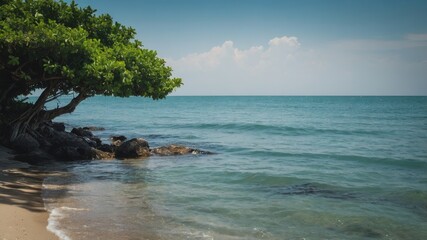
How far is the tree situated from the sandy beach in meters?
3.65

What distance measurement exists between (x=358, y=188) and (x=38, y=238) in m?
11.3

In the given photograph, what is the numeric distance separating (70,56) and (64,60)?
29 centimetres

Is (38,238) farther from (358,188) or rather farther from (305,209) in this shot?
(358,188)

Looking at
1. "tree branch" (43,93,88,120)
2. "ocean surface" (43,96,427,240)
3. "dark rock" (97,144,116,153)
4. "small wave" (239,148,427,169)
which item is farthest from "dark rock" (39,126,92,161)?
"small wave" (239,148,427,169)

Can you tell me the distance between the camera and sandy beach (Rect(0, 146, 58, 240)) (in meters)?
7.77

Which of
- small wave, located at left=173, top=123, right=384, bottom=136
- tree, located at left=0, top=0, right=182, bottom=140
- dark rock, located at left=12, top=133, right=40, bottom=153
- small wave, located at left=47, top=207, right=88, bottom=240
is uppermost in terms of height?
tree, located at left=0, top=0, right=182, bottom=140

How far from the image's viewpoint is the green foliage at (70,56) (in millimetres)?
13883

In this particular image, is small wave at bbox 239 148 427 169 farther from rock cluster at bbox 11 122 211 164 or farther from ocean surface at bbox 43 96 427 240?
rock cluster at bbox 11 122 211 164

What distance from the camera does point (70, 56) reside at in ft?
48.2

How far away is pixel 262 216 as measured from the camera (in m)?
10.5

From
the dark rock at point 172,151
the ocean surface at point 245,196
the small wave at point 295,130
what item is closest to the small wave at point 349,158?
the ocean surface at point 245,196

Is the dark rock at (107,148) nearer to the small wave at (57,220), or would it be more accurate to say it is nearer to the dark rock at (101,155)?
the dark rock at (101,155)

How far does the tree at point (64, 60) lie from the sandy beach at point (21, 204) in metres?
3.65

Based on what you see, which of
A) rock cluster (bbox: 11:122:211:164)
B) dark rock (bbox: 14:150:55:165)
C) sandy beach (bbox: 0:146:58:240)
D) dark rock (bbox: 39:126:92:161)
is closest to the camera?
sandy beach (bbox: 0:146:58:240)
